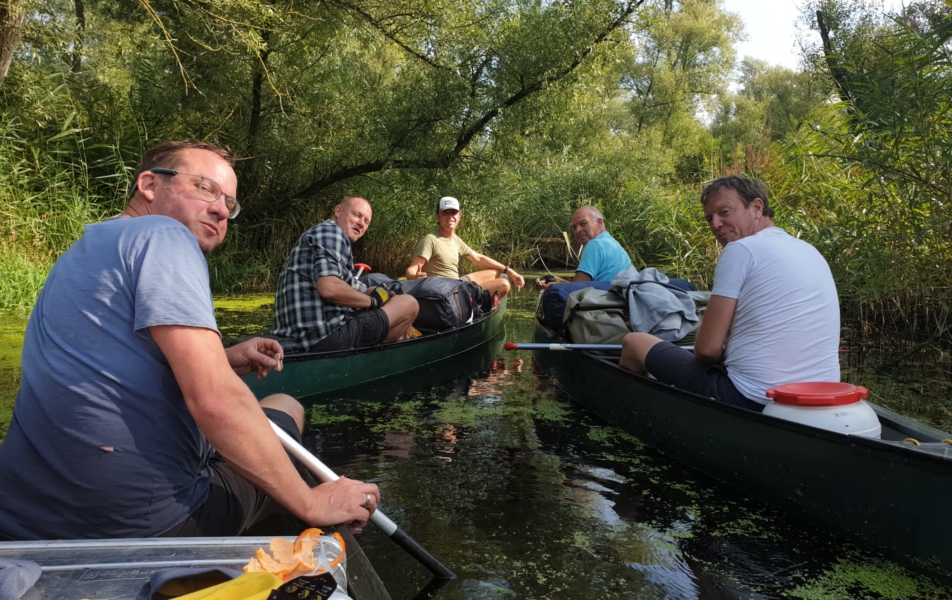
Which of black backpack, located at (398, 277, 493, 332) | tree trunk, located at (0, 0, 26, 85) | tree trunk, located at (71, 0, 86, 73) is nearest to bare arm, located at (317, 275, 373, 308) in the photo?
black backpack, located at (398, 277, 493, 332)

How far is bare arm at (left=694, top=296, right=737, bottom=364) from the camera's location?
10.4ft

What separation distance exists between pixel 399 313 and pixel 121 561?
4.03m

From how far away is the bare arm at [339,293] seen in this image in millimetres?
4539

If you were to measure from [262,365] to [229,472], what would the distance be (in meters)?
0.56

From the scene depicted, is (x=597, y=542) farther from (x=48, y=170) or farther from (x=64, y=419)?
(x=48, y=170)

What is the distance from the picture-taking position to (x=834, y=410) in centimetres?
276

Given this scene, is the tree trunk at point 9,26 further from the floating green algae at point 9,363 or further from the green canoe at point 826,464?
the green canoe at point 826,464

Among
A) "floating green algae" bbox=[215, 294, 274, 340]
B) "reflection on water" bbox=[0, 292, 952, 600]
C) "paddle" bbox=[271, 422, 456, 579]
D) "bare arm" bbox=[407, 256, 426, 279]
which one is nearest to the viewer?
"paddle" bbox=[271, 422, 456, 579]

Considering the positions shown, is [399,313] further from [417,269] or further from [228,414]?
[228,414]

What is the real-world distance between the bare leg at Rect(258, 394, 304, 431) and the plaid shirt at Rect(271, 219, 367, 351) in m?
2.08

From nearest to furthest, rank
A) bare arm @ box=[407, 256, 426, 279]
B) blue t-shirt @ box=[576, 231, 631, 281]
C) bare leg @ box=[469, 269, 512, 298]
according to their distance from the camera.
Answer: blue t-shirt @ box=[576, 231, 631, 281] → bare arm @ box=[407, 256, 426, 279] → bare leg @ box=[469, 269, 512, 298]

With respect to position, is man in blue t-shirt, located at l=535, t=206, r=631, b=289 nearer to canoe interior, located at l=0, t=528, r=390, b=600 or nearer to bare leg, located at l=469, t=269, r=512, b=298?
bare leg, located at l=469, t=269, r=512, b=298

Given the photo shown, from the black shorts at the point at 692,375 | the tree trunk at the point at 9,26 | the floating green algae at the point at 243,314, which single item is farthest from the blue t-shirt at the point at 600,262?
the tree trunk at the point at 9,26

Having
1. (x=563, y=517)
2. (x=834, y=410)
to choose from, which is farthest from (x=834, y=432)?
(x=563, y=517)
